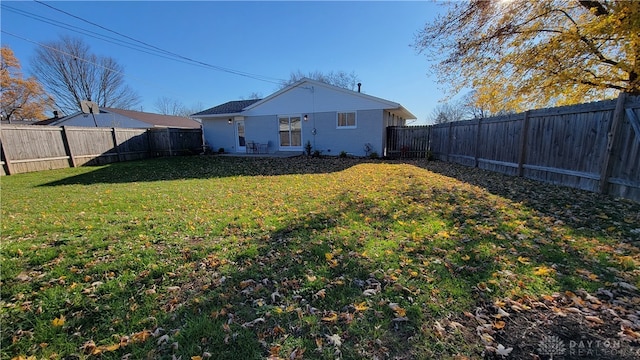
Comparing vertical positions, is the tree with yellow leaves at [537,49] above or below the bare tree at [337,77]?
below

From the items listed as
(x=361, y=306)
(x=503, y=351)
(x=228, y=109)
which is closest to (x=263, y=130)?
(x=228, y=109)

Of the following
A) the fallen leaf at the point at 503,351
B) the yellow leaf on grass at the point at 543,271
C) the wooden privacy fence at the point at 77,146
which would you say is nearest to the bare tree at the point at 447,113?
the wooden privacy fence at the point at 77,146

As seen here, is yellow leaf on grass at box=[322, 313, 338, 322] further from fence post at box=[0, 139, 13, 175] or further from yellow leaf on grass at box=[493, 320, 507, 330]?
fence post at box=[0, 139, 13, 175]

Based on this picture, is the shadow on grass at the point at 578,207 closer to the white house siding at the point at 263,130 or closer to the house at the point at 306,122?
the house at the point at 306,122

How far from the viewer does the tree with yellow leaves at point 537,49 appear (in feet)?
25.0

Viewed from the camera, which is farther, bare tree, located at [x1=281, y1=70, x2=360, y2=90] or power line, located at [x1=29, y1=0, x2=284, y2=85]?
bare tree, located at [x1=281, y1=70, x2=360, y2=90]

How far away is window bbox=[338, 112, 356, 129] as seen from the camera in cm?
1496

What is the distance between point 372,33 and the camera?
14375 mm

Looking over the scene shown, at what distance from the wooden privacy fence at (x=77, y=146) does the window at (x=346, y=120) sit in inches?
418

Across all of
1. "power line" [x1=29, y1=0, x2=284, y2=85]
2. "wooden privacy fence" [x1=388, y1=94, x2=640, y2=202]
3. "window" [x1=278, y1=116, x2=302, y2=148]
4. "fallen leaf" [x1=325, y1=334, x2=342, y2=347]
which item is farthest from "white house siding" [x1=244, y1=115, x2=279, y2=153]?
"fallen leaf" [x1=325, y1=334, x2=342, y2=347]

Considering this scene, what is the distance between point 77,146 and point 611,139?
1884 cm

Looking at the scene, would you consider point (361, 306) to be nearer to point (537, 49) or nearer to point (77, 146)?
point (537, 49)

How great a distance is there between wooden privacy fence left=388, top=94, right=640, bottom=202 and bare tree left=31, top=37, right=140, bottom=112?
36.8 meters

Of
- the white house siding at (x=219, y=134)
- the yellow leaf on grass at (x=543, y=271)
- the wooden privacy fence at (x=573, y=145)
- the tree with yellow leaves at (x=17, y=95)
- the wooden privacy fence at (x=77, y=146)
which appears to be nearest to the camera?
the yellow leaf on grass at (x=543, y=271)
